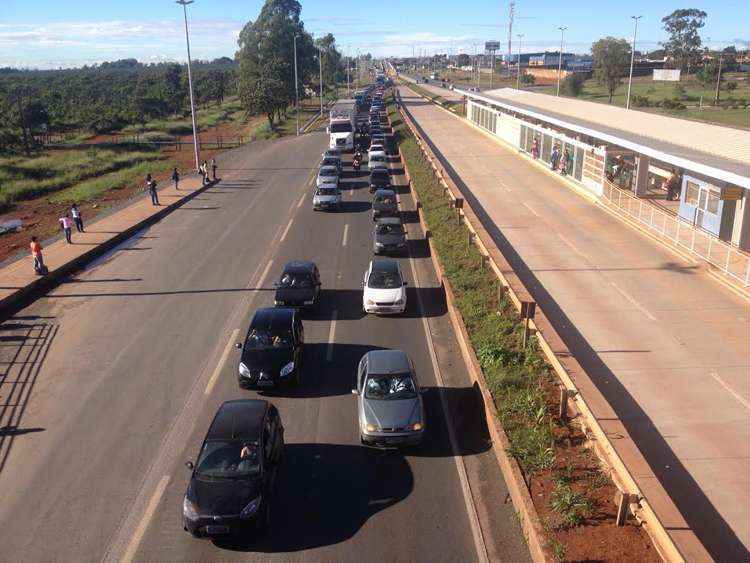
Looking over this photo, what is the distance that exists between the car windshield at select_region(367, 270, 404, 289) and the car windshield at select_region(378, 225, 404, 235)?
6313 millimetres

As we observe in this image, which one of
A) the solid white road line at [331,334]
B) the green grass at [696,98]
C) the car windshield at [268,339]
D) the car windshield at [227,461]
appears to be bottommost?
the solid white road line at [331,334]

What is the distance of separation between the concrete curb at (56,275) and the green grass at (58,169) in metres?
17.0


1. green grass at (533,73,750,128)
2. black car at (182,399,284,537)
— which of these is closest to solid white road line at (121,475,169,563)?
black car at (182,399,284,537)

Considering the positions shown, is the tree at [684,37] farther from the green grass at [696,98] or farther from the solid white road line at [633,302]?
the solid white road line at [633,302]

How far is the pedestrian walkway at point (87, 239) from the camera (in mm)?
22125

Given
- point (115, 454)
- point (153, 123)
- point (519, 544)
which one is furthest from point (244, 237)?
Result: point (153, 123)

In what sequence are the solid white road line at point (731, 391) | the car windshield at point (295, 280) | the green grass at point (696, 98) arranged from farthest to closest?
the green grass at point (696, 98), the car windshield at point (295, 280), the solid white road line at point (731, 391)

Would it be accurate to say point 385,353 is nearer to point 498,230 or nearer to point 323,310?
point 323,310

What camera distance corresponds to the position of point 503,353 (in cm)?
1490

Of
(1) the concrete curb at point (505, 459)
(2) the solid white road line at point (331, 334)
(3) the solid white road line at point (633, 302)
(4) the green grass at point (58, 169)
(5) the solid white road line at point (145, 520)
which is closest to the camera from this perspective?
(1) the concrete curb at point (505, 459)

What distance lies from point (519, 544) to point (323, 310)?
11.3m

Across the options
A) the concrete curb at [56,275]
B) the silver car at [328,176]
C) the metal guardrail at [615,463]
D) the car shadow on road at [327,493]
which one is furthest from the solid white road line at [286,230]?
the car shadow on road at [327,493]

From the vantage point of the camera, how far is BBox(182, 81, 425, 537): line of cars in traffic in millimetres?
9828

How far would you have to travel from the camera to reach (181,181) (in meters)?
44.0
